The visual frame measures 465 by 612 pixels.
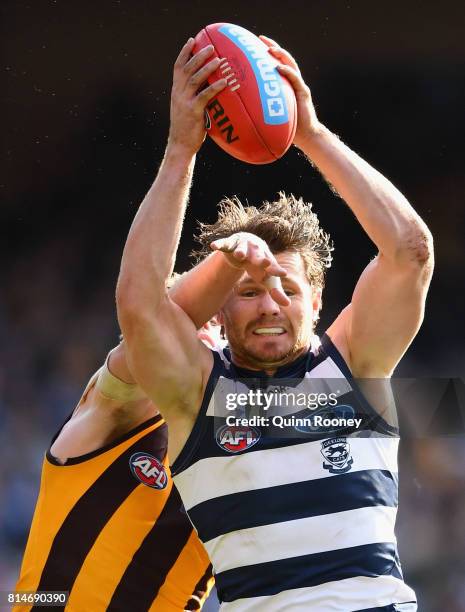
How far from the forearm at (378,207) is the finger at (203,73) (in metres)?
0.43

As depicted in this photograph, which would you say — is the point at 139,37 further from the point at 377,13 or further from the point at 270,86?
the point at 270,86

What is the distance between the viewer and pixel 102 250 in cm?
901

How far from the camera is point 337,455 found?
318 centimetres

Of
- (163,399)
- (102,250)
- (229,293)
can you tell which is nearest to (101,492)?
(163,399)

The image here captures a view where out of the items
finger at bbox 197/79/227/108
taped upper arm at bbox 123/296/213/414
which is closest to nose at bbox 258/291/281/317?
taped upper arm at bbox 123/296/213/414

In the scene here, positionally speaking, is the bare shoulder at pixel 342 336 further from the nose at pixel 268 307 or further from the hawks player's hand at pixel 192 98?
the hawks player's hand at pixel 192 98

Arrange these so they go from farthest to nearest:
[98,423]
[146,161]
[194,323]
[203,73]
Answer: [146,161]
[98,423]
[194,323]
[203,73]

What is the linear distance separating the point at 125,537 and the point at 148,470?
266 mm

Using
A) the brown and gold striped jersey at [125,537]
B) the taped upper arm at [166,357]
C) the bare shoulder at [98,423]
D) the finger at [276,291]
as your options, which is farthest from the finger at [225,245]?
the brown and gold striped jersey at [125,537]

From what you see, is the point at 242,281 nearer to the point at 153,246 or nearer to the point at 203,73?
the point at 153,246

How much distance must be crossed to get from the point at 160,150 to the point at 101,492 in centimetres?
532

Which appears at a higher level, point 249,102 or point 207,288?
point 249,102

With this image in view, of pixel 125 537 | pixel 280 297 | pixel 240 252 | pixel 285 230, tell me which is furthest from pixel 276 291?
pixel 125 537

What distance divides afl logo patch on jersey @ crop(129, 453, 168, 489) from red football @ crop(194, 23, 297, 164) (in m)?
1.25
